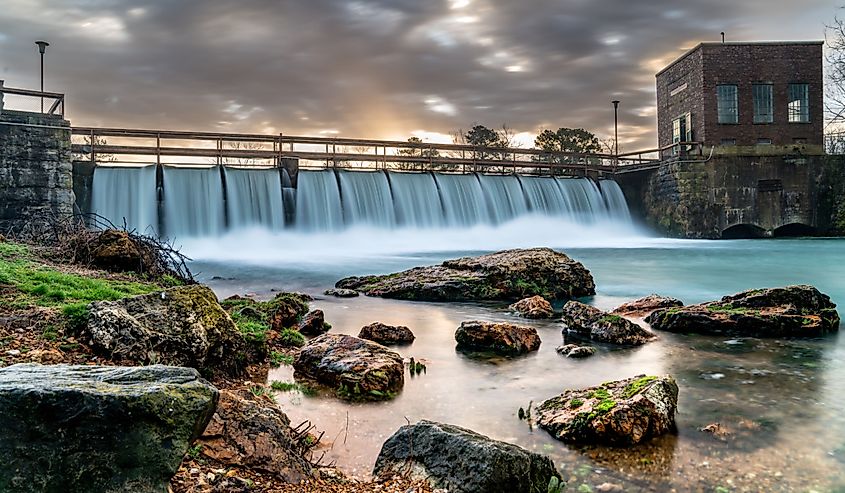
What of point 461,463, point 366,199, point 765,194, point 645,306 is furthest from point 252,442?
point 765,194

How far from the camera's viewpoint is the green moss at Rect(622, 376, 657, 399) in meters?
4.17

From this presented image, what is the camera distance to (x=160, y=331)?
4266mm

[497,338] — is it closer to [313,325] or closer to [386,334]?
[386,334]

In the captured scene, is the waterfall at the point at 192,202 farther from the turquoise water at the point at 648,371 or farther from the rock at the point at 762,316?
the rock at the point at 762,316

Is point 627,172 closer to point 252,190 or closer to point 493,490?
point 252,190

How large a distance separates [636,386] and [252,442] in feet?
9.13

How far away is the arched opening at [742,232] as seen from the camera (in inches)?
1133

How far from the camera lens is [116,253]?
7945 millimetres

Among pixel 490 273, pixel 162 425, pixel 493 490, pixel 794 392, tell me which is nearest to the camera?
pixel 162 425

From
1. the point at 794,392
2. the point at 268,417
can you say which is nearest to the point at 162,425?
the point at 268,417

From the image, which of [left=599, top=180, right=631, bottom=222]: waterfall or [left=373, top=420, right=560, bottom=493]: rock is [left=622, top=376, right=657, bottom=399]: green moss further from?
[left=599, top=180, right=631, bottom=222]: waterfall

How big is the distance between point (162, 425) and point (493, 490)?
1.57 meters

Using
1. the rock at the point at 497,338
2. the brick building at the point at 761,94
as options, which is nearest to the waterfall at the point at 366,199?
the brick building at the point at 761,94

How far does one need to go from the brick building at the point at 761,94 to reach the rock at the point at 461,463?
31.6m
